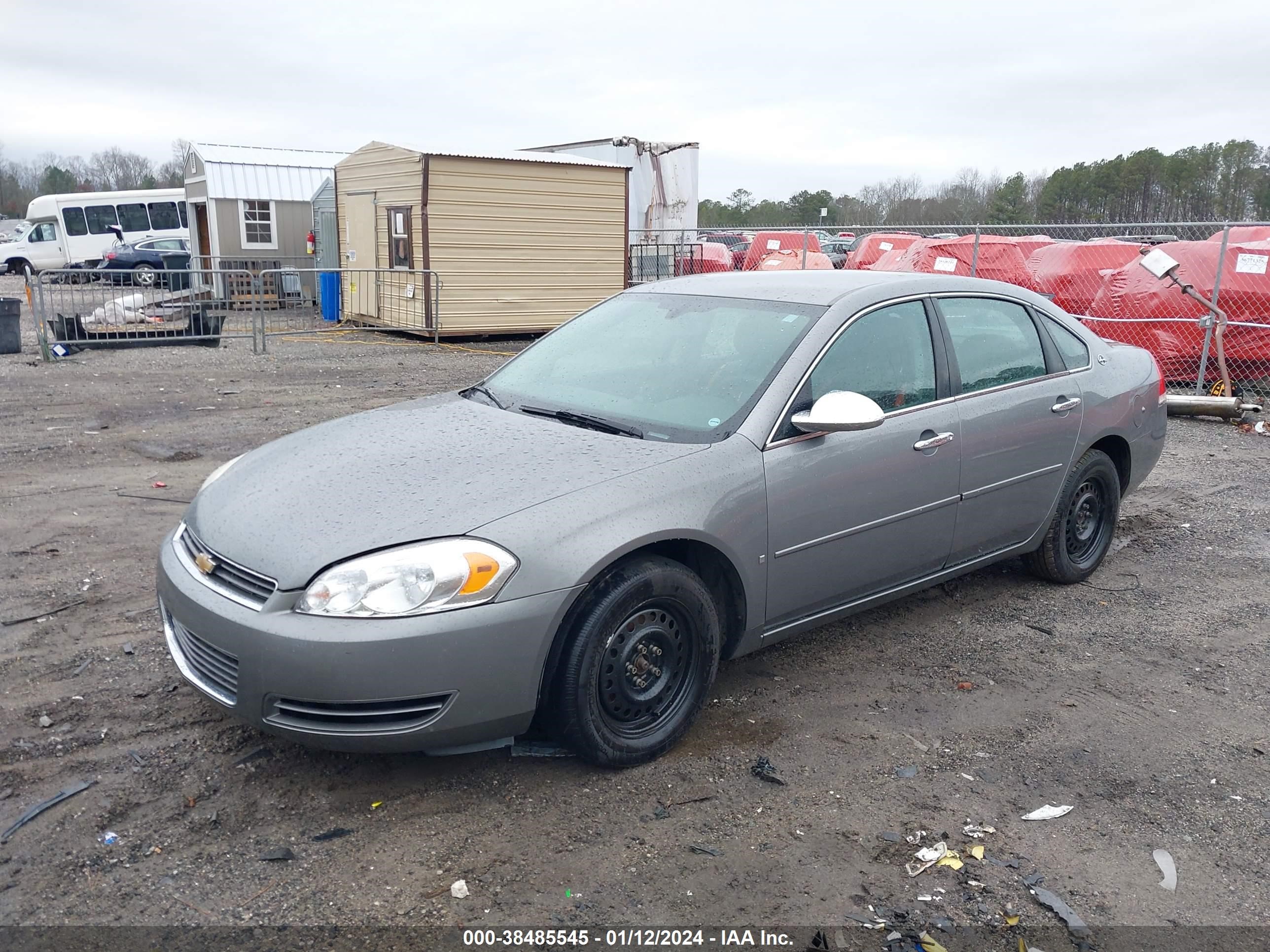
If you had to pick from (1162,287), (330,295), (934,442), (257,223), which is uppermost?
(257,223)

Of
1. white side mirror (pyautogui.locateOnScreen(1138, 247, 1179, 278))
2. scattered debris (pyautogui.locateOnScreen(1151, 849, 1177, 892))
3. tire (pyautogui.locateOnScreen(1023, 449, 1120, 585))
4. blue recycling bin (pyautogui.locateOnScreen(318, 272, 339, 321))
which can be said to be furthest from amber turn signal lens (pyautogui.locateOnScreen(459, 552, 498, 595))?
blue recycling bin (pyautogui.locateOnScreen(318, 272, 339, 321))

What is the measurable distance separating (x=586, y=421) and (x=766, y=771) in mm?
1455

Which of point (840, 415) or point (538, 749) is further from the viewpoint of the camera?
point (840, 415)

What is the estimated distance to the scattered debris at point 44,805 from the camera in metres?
3.05

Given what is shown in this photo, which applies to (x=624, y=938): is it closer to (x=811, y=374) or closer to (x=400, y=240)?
(x=811, y=374)

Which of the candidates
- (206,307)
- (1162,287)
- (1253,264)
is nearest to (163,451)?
(206,307)

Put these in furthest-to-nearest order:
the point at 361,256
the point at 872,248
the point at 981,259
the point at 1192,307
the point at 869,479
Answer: the point at 872,248
the point at 361,256
the point at 981,259
the point at 1192,307
the point at 869,479

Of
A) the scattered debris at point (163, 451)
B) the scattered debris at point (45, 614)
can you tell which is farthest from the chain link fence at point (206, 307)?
the scattered debris at point (45, 614)

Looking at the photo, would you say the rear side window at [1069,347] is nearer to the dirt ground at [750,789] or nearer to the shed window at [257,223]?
the dirt ground at [750,789]

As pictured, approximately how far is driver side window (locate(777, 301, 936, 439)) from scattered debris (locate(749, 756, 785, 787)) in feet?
3.93

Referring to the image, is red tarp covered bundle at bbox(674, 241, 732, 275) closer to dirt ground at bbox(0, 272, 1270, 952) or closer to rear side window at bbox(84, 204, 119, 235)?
dirt ground at bbox(0, 272, 1270, 952)

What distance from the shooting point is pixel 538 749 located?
350 centimetres

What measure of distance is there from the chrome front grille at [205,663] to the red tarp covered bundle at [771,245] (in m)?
23.7

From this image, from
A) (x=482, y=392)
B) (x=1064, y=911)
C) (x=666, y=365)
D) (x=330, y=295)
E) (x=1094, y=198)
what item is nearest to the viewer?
(x=1064, y=911)
